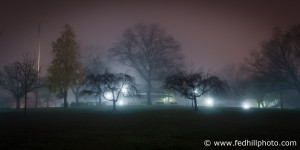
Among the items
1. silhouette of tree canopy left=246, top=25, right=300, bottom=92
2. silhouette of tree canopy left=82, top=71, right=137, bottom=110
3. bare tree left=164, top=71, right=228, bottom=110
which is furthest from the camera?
silhouette of tree canopy left=246, top=25, right=300, bottom=92

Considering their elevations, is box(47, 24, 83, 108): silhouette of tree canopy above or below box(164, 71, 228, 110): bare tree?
above

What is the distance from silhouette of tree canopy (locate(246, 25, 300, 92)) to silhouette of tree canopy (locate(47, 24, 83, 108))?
1265 inches

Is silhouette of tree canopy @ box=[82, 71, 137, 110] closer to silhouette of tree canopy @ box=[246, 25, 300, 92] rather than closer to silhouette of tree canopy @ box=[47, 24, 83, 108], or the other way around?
silhouette of tree canopy @ box=[47, 24, 83, 108]

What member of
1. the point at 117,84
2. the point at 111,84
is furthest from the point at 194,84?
the point at 111,84

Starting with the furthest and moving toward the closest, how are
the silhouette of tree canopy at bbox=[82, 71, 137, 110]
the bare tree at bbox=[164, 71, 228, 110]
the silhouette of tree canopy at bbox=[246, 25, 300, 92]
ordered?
the silhouette of tree canopy at bbox=[246, 25, 300, 92] → the silhouette of tree canopy at bbox=[82, 71, 137, 110] → the bare tree at bbox=[164, 71, 228, 110]

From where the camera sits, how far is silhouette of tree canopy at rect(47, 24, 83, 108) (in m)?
34.8

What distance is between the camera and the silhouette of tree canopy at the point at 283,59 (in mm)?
31620

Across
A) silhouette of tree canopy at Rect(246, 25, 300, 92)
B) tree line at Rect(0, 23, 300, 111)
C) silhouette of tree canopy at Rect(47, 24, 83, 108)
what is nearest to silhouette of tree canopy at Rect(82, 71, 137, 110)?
tree line at Rect(0, 23, 300, 111)

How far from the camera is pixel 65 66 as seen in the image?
35688mm

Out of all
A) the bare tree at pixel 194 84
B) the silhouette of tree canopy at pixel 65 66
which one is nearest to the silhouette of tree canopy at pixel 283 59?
the bare tree at pixel 194 84

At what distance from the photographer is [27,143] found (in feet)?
29.8

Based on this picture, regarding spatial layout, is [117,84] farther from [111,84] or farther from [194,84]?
[194,84]

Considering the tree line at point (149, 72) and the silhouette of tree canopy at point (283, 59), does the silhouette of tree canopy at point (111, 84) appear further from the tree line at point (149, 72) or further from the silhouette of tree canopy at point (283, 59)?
the silhouette of tree canopy at point (283, 59)

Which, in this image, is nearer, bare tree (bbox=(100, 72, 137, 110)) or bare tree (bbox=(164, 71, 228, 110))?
bare tree (bbox=(164, 71, 228, 110))
